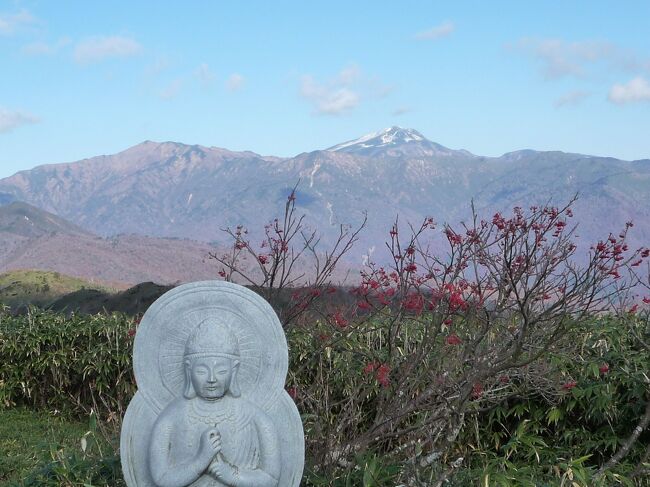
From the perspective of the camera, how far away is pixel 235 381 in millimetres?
4039

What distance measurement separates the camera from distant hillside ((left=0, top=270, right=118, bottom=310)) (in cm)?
2017

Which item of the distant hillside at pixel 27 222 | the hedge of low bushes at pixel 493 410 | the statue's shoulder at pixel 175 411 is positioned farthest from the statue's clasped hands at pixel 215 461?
the distant hillside at pixel 27 222

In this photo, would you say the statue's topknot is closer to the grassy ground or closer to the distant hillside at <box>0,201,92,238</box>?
the grassy ground

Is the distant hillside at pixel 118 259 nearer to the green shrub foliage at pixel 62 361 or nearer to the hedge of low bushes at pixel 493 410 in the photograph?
the green shrub foliage at pixel 62 361

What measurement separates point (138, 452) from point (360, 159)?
18210 centimetres

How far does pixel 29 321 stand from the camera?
9656 mm

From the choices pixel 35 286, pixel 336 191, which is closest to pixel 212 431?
pixel 35 286

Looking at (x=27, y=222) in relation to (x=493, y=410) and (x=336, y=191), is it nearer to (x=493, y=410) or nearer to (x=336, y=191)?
(x=336, y=191)

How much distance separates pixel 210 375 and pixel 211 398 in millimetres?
141

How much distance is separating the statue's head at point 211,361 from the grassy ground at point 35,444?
168cm

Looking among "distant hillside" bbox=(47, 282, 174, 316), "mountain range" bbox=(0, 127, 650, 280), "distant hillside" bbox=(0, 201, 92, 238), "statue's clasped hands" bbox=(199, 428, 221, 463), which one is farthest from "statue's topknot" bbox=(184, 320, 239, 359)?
"mountain range" bbox=(0, 127, 650, 280)

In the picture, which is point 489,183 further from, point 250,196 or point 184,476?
point 184,476

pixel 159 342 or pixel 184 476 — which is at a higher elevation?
pixel 159 342

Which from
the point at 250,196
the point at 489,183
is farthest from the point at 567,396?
the point at 489,183
